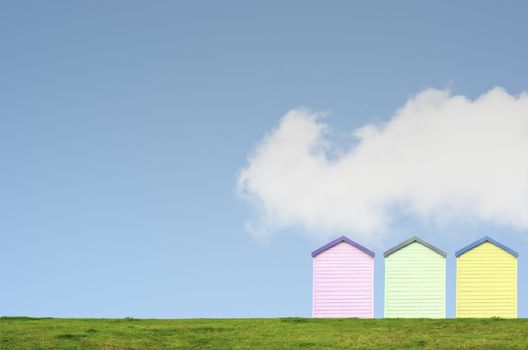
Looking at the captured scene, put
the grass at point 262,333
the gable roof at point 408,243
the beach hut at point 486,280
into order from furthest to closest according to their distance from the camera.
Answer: the beach hut at point 486,280 → the gable roof at point 408,243 → the grass at point 262,333

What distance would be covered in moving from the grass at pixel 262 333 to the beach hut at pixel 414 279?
1159mm

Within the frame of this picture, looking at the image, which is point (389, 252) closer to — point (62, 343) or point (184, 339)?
point (184, 339)

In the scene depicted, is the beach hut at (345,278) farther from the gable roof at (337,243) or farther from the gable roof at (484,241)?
the gable roof at (484,241)

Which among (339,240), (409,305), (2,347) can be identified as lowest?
(2,347)

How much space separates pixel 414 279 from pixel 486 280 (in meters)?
3.08

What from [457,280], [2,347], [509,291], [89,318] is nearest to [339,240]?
[457,280]

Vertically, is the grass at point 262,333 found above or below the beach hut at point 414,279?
below

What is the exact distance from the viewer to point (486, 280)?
36.8 meters

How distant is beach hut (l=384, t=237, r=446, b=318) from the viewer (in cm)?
3647

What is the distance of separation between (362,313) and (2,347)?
14.7 m

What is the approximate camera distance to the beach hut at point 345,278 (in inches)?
1444

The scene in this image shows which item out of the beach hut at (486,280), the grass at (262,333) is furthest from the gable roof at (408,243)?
the grass at (262,333)

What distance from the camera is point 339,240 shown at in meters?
36.7

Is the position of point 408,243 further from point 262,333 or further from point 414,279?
point 262,333
